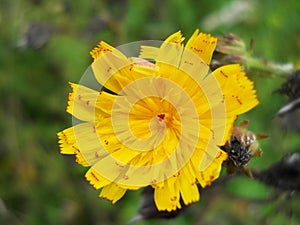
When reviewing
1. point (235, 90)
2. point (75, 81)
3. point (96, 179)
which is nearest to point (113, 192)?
point (96, 179)

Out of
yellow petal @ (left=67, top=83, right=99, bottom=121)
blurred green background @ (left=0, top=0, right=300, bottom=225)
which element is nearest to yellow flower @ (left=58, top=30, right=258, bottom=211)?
yellow petal @ (left=67, top=83, right=99, bottom=121)

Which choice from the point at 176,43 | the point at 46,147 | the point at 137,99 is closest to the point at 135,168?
the point at 137,99

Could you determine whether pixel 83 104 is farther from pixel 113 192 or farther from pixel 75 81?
pixel 75 81

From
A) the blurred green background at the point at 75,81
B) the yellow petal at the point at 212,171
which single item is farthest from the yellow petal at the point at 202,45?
the blurred green background at the point at 75,81

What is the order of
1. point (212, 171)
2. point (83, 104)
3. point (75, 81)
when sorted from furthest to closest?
point (75, 81) < point (83, 104) < point (212, 171)

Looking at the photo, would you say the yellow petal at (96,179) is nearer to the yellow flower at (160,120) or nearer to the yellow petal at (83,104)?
the yellow flower at (160,120)

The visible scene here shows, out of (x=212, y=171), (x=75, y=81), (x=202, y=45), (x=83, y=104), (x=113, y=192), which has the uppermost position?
(x=202, y=45)
